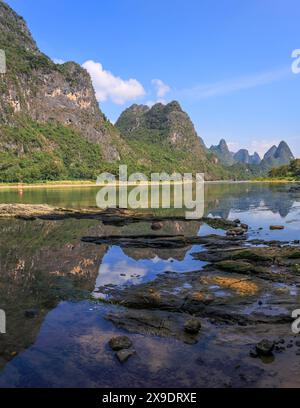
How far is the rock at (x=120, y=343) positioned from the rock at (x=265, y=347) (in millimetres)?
3604

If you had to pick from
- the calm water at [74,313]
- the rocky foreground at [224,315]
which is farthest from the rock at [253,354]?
the calm water at [74,313]

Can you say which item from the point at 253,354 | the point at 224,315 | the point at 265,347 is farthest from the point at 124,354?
the point at 224,315

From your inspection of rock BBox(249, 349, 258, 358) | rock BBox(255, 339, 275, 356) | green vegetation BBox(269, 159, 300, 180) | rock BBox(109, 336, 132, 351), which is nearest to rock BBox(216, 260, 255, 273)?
rock BBox(255, 339, 275, 356)

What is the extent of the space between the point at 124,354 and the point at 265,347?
12.6 ft

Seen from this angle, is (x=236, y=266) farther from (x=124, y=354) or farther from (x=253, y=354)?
(x=124, y=354)

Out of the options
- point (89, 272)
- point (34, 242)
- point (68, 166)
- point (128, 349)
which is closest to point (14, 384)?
point (128, 349)

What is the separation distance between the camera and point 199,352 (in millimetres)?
11148

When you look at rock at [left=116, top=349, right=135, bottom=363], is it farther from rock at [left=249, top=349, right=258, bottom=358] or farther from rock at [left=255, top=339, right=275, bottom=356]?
rock at [left=255, top=339, right=275, bottom=356]

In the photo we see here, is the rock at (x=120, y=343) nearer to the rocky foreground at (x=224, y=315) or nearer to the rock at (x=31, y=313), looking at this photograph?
the rocky foreground at (x=224, y=315)

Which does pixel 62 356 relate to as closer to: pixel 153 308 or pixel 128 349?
pixel 128 349

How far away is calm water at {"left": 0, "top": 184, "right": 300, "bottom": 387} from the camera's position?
1005 cm

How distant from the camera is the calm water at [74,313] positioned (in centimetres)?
1005
